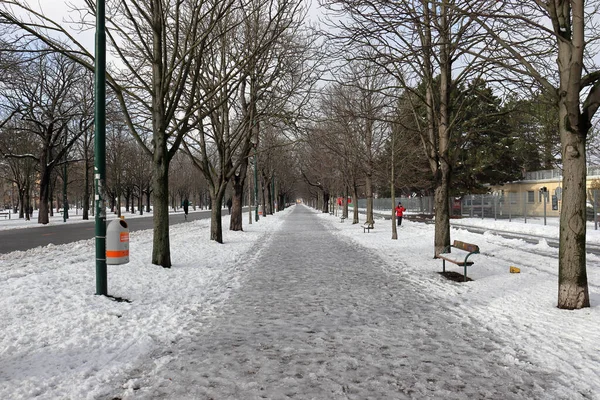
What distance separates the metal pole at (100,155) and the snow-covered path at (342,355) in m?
2.05

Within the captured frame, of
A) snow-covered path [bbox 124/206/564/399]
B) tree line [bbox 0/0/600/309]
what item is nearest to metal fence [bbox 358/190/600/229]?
tree line [bbox 0/0/600/309]

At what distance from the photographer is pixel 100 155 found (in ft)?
22.2

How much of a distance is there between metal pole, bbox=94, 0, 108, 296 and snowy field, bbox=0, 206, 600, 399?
461 millimetres

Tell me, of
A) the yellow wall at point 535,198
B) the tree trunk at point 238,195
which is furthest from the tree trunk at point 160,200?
the yellow wall at point 535,198

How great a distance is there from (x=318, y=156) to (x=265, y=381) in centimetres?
2947

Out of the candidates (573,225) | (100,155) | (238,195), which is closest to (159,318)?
(100,155)

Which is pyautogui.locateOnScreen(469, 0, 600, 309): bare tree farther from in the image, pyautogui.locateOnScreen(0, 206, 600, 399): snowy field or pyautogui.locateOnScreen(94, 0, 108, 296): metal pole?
pyautogui.locateOnScreen(94, 0, 108, 296): metal pole

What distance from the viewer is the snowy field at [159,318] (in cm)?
399

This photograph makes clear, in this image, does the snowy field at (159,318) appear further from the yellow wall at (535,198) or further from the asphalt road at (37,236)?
the yellow wall at (535,198)

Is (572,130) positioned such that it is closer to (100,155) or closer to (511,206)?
(100,155)

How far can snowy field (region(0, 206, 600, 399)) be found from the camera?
13.1ft

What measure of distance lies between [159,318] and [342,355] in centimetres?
285

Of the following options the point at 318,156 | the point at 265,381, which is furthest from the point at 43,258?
the point at 318,156

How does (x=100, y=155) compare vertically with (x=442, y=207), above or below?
above
